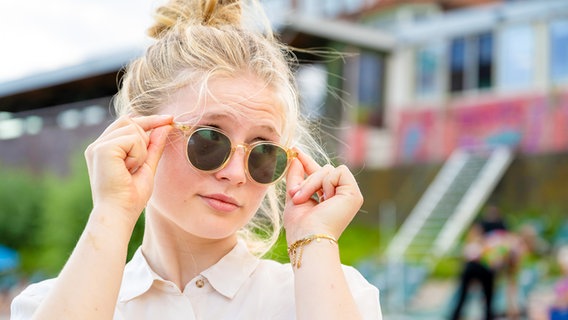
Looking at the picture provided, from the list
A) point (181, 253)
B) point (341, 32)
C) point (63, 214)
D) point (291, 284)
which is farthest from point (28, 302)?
point (341, 32)

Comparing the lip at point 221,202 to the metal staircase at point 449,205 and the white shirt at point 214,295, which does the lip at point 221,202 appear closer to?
the white shirt at point 214,295

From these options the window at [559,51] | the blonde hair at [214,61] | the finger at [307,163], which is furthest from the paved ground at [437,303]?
the finger at [307,163]

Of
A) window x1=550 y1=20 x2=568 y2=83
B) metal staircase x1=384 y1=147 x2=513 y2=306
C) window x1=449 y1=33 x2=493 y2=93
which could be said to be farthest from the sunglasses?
window x1=449 y1=33 x2=493 y2=93

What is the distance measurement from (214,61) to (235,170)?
239 millimetres

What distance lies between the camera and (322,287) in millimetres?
1494

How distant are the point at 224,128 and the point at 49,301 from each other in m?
0.49

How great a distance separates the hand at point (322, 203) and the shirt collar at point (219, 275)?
0.36 ft

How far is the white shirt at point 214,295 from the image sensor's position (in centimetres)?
156

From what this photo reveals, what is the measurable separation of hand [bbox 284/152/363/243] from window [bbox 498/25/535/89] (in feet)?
Answer: 57.0

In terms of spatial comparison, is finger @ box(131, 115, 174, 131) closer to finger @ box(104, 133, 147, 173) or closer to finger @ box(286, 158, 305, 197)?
finger @ box(104, 133, 147, 173)

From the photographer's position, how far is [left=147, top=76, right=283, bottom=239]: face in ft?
5.18

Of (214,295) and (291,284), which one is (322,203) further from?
(214,295)

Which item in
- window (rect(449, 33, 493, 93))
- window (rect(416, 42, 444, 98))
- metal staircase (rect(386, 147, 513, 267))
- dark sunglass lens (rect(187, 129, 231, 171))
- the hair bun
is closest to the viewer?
dark sunglass lens (rect(187, 129, 231, 171))

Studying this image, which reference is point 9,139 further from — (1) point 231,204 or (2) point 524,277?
(1) point 231,204
